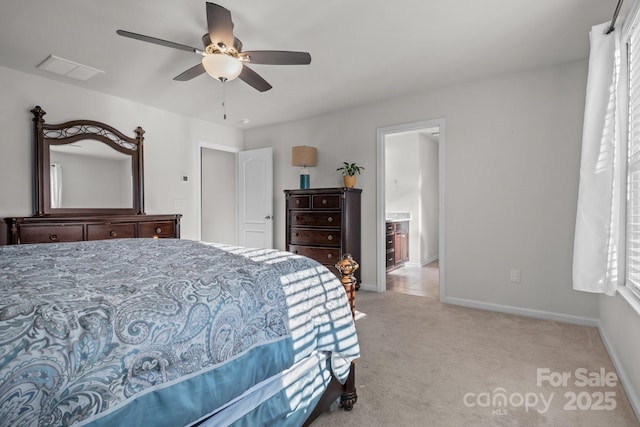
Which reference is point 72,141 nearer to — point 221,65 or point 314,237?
point 221,65

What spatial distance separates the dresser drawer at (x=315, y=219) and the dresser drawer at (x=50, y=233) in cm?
235

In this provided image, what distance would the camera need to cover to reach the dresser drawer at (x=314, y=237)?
13.0ft

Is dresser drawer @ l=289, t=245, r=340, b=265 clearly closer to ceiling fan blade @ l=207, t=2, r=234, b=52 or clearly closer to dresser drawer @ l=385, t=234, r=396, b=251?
dresser drawer @ l=385, t=234, r=396, b=251

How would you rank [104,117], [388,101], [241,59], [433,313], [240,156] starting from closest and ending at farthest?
[241,59]
[433,313]
[104,117]
[388,101]
[240,156]

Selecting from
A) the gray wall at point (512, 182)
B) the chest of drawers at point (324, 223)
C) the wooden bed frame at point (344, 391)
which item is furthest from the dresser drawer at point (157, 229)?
the gray wall at point (512, 182)

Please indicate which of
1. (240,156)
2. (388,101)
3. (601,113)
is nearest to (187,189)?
(240,156)

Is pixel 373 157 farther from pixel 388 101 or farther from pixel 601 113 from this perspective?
pixel 601 113

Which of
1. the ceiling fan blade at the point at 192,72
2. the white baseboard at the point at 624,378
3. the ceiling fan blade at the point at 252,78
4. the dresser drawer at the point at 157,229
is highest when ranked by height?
the ceiling fan blade at the point at 192,72

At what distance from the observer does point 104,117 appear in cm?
373

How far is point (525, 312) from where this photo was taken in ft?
10.4

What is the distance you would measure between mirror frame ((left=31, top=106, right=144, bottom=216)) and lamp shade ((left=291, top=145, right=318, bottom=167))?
6.33 feet

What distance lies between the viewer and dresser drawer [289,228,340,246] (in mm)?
3962

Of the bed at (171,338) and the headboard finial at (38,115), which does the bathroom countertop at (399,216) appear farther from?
the headboard finial at (38,115)

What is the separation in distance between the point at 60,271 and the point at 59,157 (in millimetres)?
2847
